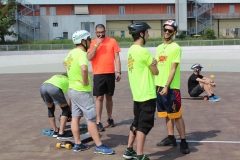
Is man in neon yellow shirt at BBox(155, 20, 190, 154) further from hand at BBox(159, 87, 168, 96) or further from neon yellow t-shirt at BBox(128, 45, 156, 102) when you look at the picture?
neon yellow t-shirt at BBox(128, 45, 156, 102)

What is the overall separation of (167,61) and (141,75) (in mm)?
901

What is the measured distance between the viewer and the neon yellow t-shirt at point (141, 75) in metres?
5.63

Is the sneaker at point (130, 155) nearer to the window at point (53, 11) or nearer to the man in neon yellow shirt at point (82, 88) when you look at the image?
Result: the man in neon yellow shirt at point (82, 88)

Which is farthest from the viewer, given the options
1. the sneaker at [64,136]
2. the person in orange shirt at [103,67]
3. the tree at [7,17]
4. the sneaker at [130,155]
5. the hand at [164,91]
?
the tree at [7,17]

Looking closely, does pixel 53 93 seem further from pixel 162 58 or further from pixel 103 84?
pixel 162 58

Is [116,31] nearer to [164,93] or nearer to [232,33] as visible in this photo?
[232,33]

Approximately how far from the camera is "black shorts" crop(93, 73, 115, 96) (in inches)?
316

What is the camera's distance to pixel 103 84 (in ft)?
26.4

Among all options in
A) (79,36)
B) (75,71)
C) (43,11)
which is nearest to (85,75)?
(75,71)

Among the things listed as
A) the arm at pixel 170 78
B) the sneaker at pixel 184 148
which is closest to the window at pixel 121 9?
the arm at pixel 170 78

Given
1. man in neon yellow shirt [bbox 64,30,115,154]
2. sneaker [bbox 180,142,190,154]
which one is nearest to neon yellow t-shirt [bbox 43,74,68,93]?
man in neon yellow shirt [bbox 64,30,115,154]

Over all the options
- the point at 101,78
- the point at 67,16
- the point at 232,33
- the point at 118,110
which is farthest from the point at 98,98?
the point at 232,33

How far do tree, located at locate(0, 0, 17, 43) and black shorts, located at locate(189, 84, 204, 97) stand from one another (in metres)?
40.3

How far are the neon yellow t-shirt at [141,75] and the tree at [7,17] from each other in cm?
4525
